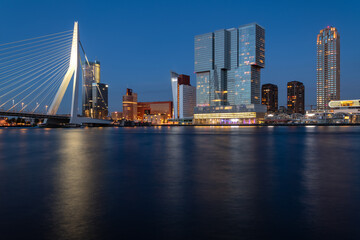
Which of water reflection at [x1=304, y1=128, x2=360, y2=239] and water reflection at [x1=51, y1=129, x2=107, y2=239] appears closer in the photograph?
water reflection at [x1=51, y1=129, x2=107, y2=239]

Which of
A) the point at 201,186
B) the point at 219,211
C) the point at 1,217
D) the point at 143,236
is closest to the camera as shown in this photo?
the point at 143,236

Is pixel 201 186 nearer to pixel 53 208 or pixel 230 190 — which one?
pixel 230 190

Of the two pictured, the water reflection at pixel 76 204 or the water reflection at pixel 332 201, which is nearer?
the water reflection at pixel 76 204

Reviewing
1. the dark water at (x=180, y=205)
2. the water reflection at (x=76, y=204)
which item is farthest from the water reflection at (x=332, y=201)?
the water reflection at (x=76, y=204)

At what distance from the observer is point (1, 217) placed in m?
7.13

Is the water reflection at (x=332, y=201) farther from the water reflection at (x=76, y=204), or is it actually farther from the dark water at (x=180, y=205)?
the water reflection at (x=76, y=204)

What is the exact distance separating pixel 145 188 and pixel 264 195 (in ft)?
14.6

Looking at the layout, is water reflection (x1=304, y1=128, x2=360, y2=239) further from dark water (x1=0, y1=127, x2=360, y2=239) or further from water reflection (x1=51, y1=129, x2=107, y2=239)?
water reflection (x1=51, y1=129, x2=107, y2=239)

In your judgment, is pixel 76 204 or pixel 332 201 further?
pixel 332 201

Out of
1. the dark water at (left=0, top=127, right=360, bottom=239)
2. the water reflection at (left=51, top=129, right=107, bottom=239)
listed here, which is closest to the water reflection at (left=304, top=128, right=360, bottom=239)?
the dark water at (left=0, top=127, right=360, bottom=239)

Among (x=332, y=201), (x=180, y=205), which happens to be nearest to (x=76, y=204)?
(x=180, y=205)

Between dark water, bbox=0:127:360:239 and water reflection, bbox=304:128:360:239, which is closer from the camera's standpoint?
dark water, bbox=0:127:360:239

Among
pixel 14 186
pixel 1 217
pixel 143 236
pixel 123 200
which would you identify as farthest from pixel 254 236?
pixel 14 186

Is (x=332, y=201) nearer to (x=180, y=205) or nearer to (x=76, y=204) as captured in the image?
(x=180, y=205)
